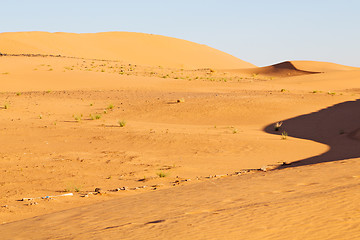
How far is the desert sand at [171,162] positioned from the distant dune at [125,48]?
154 ft

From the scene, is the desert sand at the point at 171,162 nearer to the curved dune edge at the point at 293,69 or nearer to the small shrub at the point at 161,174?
the small shrub at the point at 161,174

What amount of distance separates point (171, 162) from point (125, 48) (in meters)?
98.6

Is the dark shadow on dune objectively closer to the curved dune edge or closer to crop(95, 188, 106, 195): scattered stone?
crop(95, 188, 106, 195): scattered stone

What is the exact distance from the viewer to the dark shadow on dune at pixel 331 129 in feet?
55.4

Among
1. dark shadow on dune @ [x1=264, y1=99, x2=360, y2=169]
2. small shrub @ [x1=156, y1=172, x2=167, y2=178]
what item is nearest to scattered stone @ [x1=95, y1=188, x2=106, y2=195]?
small shrub @ [x1=156, y1=172, x2=167, y2=178]

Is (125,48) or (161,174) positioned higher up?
(125,48)

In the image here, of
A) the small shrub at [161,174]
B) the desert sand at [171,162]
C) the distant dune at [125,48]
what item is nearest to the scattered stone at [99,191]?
the desert sand at [171,162]

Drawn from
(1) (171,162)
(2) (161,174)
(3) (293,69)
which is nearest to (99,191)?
(2) (161,174)

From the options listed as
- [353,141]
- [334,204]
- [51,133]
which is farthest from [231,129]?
[334,204]

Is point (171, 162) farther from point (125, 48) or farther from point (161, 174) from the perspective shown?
point (125, 48)

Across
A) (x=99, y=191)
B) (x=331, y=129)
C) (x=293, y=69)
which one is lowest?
(x=99, y=191)

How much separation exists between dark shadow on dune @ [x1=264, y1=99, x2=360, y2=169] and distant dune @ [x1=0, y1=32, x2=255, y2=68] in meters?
60.8

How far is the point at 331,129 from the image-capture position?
2233 centimetres

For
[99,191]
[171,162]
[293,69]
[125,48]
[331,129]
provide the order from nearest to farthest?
[99,191]
[171,162]
[331,129]
[293,69]
[125,48]
